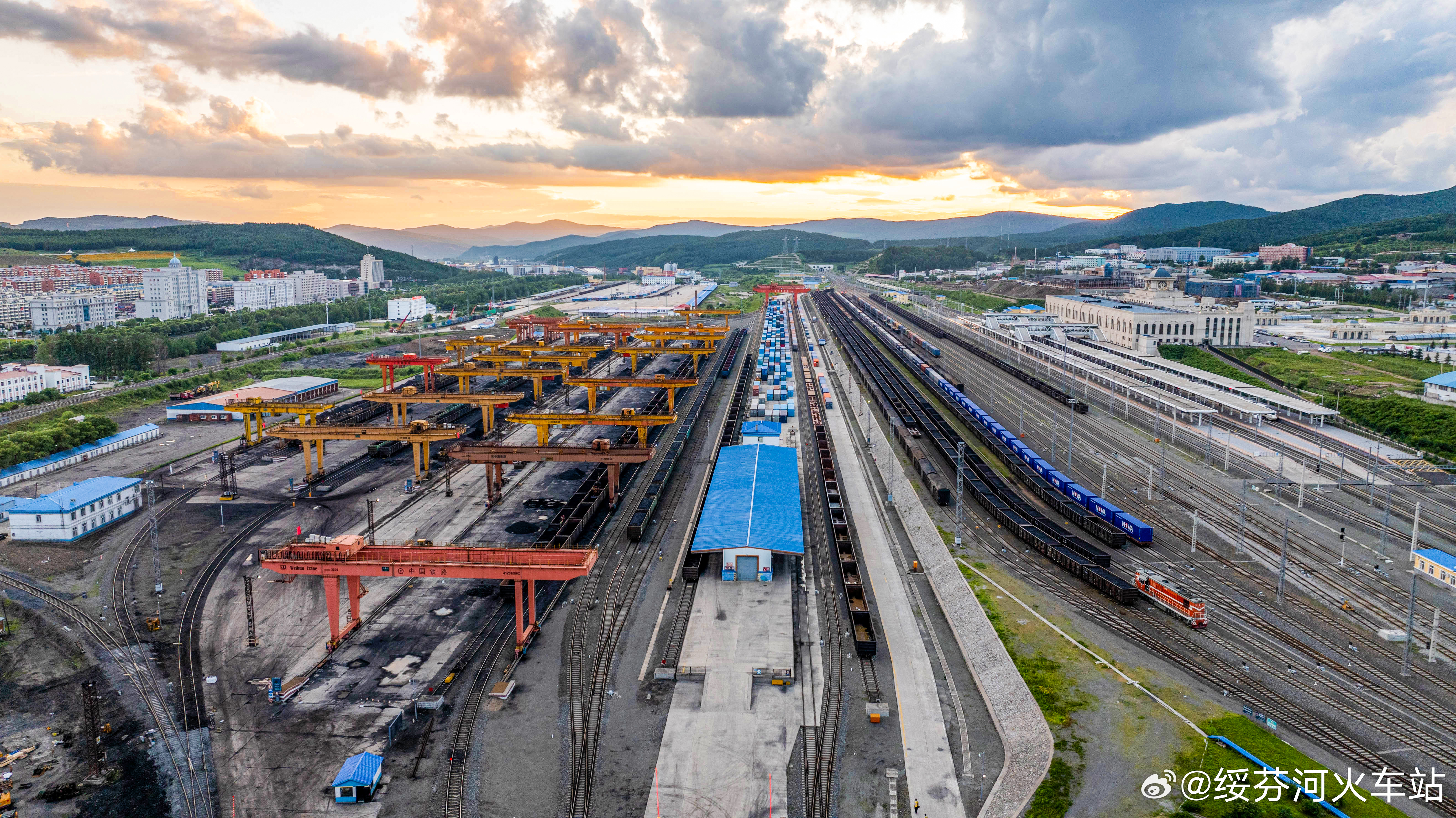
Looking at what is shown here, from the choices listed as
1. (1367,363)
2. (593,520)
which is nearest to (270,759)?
(593,520)

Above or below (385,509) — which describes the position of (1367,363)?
above

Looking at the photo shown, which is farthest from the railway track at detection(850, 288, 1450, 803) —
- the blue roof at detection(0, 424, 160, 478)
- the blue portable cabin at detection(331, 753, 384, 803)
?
the blue roof at detection(0, 424, 160, 478)

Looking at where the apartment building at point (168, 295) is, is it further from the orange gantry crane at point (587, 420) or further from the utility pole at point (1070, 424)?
the utility pole at point (1070, 424)

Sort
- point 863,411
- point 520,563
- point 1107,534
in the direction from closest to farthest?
1. point 520,563
2. point 1107,534
3. point 863,411

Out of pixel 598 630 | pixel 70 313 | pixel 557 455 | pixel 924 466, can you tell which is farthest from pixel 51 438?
pixel 70 313

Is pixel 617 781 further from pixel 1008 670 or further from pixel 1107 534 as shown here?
pixel 1107 534

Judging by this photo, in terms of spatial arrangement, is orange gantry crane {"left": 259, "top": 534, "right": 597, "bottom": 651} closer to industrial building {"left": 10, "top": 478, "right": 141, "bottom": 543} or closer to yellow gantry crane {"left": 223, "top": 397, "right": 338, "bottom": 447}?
industrial building {"left": 10, "top": 478, "right": 141, "bottom": 543}
